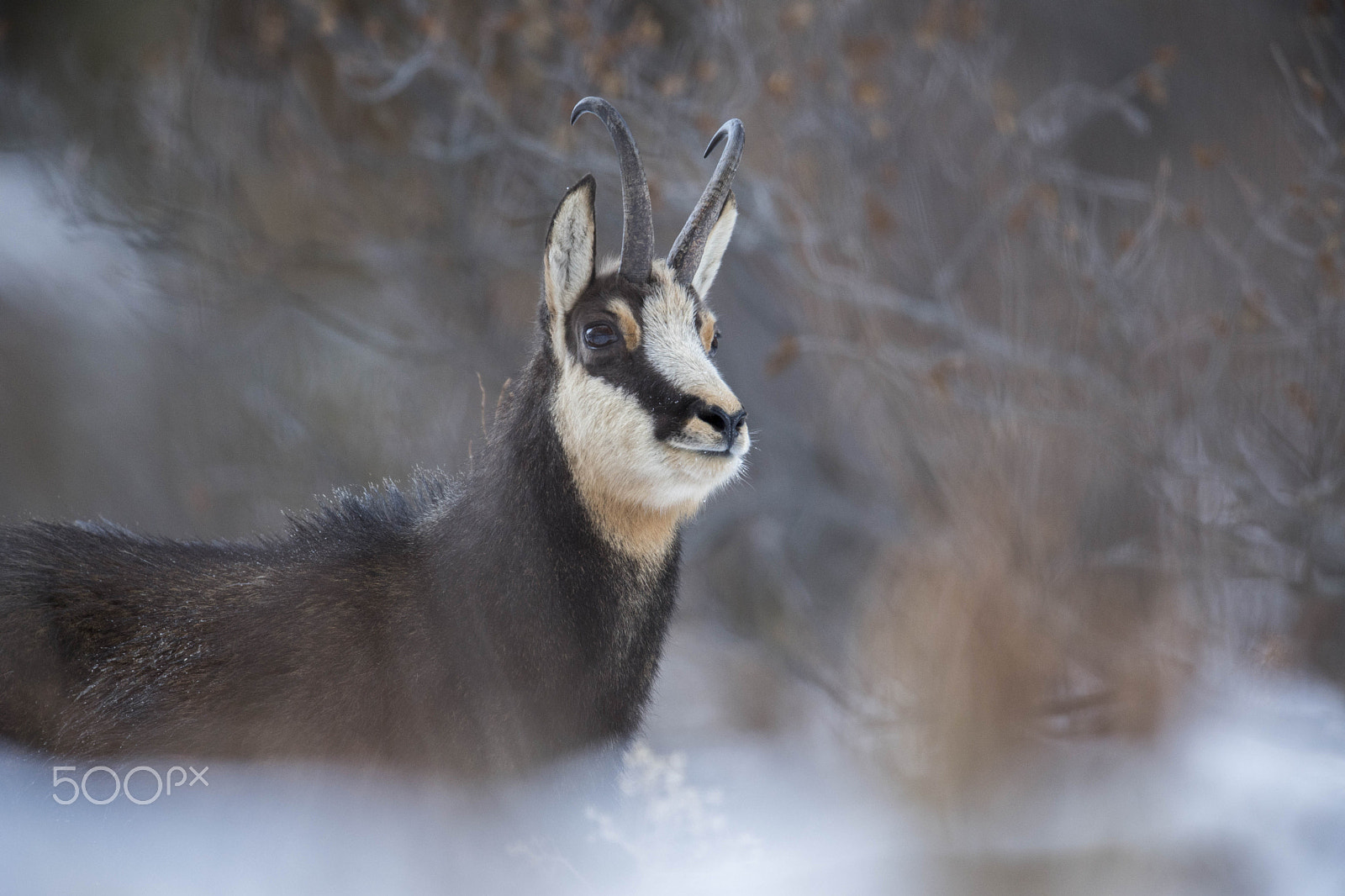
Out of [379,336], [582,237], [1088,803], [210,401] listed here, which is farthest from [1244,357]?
[210,401]

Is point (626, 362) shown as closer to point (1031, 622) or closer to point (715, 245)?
point (715, 245)

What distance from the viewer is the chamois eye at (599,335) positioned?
2.59m

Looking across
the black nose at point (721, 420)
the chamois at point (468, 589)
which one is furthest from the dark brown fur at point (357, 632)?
the black nose at point (721, 420)

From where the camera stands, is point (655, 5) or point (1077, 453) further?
point (655, 5)

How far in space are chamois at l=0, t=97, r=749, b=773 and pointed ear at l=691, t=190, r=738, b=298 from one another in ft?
0.08

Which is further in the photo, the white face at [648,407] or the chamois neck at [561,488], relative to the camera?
the chamois neck at [561,488]

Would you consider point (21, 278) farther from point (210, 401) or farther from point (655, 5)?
point (655, 5)

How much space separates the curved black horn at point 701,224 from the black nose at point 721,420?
0.52 meters

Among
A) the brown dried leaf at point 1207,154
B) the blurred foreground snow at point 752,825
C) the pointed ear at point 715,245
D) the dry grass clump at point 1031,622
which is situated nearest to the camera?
the blurred foreground snow at point 752,825

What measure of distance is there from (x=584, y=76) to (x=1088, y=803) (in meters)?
4.92

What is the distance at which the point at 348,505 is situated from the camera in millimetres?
2791

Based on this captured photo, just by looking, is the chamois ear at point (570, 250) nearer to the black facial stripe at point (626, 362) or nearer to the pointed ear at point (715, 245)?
the black facial stripe at point (626, 362)

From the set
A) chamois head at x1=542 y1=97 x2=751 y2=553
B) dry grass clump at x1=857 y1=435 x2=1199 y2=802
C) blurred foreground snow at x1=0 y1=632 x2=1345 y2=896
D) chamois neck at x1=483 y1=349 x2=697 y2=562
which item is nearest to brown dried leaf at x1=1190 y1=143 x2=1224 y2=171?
dry grass clump at x1=857 y1=435 x2=1199 y2=802

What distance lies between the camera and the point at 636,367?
2.54 meters
